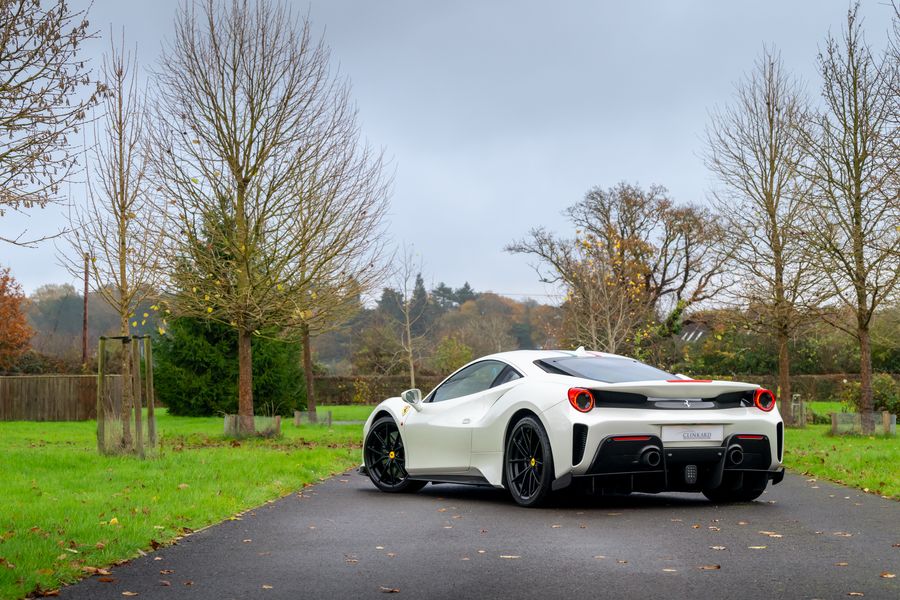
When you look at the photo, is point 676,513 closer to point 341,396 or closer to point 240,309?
point 240,309

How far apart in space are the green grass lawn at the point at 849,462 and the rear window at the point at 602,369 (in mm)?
3087

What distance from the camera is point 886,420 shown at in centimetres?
2456

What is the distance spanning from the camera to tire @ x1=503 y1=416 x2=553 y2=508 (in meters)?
8.84

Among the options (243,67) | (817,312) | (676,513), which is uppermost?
(243,67)

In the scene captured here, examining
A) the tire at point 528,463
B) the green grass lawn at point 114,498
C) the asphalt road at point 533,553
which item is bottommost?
the asphalt road at point 533,553

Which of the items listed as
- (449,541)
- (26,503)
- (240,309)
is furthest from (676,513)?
(240,309)

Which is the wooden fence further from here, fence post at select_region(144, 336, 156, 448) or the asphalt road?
the asphalt road

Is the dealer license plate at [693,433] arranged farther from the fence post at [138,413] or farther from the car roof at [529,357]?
the fence post at [138,413]

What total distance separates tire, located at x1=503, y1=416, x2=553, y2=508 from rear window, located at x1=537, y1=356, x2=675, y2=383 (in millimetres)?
601

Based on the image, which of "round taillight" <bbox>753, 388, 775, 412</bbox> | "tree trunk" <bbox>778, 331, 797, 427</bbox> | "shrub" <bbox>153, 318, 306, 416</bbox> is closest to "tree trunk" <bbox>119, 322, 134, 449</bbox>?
"round taillight" <bbox>753, 388, 775, 412</bbox>

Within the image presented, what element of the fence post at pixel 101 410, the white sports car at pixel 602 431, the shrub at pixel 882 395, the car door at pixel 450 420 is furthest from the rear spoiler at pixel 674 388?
the shrub at pixel 882 395

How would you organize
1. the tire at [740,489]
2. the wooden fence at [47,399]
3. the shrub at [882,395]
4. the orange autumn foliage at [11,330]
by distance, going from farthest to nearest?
the orange autumn foliage at [11,330]
the wooden fence at [47,399]
the shrub at [882,395]
the tire at [740,489]

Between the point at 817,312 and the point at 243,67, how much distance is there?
15.5 metres

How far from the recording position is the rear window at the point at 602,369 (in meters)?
9.25
